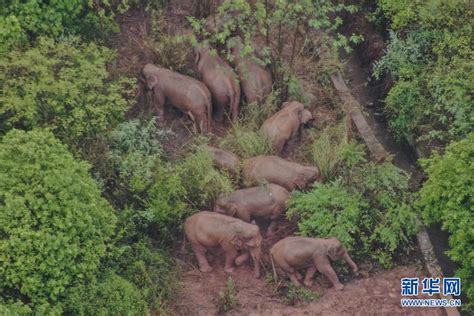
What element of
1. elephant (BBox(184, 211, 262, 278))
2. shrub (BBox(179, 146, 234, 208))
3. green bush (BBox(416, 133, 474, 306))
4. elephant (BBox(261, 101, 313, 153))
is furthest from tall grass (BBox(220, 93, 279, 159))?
green bush (BBox(416, 133, 474, 306))

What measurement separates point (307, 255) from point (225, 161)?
6.24 feet

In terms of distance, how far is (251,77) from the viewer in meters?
10.7

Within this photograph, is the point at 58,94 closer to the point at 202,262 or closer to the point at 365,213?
the point at 202,262

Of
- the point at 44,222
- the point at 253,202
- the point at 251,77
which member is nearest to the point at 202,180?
the point at 253,202

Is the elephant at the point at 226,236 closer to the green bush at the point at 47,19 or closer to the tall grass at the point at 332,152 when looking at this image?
the tall grass at the point at 332,152

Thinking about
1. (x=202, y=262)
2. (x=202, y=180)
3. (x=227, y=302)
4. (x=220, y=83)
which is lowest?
(x=227, y=302)

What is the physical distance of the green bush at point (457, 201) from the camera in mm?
8109

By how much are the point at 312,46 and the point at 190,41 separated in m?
2.07

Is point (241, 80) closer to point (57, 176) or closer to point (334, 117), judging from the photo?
point (334, 117)

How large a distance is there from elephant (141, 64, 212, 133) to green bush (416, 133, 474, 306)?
3425 millimetres

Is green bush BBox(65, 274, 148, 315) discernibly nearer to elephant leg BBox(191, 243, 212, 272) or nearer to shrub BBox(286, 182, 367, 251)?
elephant leg BBox(191, 243, 212, 272)

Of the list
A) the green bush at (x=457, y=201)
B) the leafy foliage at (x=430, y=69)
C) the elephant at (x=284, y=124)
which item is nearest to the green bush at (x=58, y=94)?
the elephant at (x=284, y=124)

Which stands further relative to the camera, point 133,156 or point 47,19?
point 47,19

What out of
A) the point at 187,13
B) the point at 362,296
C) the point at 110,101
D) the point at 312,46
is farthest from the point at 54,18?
the point at 362,296
